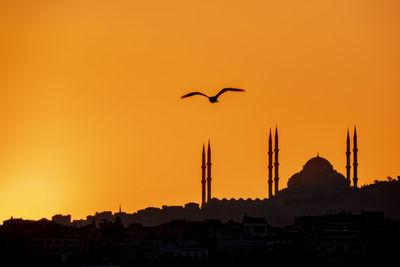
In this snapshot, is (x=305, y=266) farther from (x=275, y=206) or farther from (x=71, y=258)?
(x=275, y=206)

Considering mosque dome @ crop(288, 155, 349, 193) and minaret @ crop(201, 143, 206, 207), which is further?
Result: mosque dome @ crop(288, 155, 349, 193)

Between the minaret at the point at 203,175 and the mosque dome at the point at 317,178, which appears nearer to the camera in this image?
the minaret at the point at 203,175

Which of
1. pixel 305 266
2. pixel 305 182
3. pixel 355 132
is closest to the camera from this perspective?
pixel 305 266

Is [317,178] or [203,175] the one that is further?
[317,178]

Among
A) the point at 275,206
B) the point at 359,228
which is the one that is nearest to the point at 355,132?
the point at 275,206

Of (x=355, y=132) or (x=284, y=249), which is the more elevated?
(x=355, y=132)

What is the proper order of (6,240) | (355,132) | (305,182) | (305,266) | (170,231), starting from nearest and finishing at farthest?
(305,266)
(6,240)
(170,231)
(355,132)
(305,182)

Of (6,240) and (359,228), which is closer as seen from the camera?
(6,240)

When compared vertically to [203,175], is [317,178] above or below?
above
